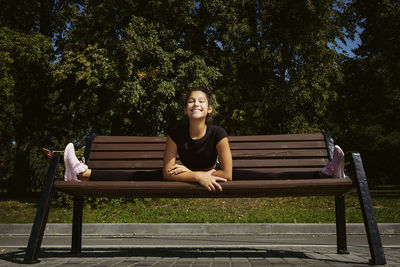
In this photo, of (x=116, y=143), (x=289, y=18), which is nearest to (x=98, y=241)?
(x=116, y=143)

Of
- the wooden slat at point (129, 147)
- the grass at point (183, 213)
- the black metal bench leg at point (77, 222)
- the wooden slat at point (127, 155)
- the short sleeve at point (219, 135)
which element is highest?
the short sleeve at point (219, 135)

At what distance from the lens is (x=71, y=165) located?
387 cm

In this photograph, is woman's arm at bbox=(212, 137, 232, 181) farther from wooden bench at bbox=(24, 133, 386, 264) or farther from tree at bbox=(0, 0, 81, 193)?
tree at bbox=(0, 0, 81, 193)

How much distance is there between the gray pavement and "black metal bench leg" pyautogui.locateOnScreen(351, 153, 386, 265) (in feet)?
0.64

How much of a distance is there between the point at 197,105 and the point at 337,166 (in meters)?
1.37

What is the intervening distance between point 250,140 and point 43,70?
2114 cm

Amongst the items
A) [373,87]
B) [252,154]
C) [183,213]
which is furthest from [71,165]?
[373,87]

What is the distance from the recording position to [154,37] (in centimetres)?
1872

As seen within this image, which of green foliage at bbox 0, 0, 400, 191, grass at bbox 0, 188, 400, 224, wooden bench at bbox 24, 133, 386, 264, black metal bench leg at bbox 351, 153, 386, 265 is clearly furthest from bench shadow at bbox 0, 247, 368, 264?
green foliage at bbox 0, 0, 400, 191

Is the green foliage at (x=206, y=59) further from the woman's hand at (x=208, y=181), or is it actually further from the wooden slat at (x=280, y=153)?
the woman's hand at (x=208, y=181)

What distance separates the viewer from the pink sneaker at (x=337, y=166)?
12.3 feet

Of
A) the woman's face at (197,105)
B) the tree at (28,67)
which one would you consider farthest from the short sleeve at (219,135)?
the tree at (28,67)

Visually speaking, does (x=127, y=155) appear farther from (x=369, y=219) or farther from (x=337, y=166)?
(x=369, y=219)

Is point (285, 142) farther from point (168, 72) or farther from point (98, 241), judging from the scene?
point (168, 72)
